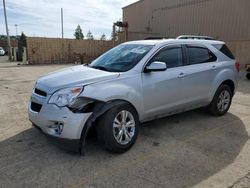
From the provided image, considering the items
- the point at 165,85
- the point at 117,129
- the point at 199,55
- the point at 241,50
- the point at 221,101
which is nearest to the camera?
the point at 117,129

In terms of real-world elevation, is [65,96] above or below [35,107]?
above

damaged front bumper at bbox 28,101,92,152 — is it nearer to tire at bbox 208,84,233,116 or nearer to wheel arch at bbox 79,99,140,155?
wheel arch at bbox 79,99,140,155

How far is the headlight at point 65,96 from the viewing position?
10.5 feet

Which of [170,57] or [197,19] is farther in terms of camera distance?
[197,19]

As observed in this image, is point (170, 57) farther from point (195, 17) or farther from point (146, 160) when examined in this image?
point (195, 17)

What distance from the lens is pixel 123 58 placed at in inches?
167

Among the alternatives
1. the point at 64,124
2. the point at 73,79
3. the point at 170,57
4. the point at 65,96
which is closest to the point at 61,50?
the point at 170,57

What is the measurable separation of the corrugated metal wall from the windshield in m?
13.2

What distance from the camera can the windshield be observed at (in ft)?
12.9

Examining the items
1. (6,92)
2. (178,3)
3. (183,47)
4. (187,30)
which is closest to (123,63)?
(183,47)

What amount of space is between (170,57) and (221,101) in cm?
182

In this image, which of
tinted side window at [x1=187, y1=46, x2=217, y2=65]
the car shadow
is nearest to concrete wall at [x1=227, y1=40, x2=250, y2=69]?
tinted side window at [x1=187, y1=46, x2=217, y2=65]

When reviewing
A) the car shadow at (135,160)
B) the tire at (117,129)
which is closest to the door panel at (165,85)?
the tire at (117,129)

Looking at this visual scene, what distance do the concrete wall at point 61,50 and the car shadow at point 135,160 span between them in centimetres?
1818
